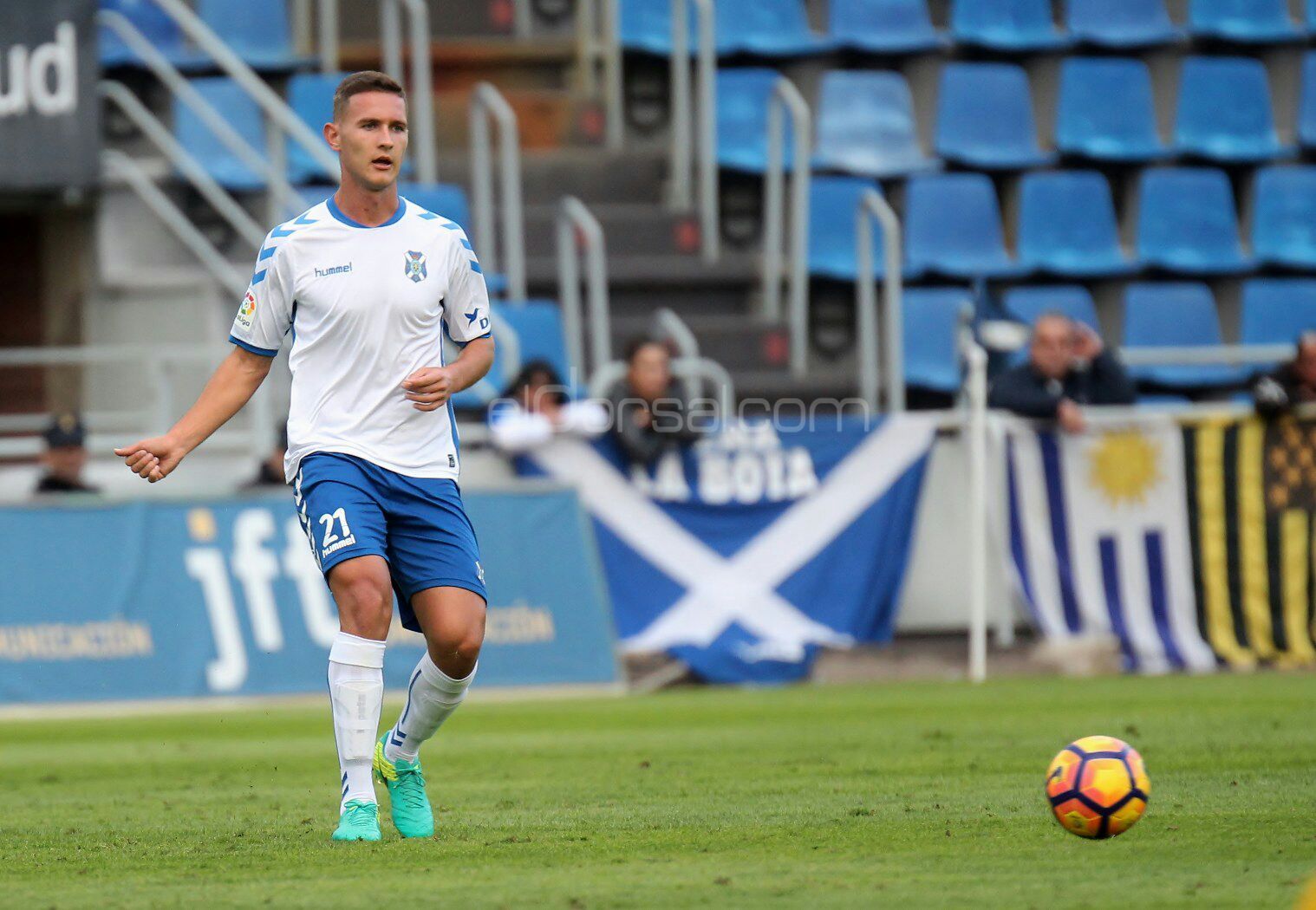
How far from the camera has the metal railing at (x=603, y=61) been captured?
59.9 ft

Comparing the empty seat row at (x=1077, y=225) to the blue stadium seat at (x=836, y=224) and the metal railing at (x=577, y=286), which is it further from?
the metal railing at (x=577, y=286)

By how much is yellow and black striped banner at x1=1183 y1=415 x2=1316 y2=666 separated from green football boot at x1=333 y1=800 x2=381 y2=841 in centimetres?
850

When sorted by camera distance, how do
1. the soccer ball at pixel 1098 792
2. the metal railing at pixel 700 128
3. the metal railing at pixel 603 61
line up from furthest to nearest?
1. the metal railing at pixel 603 61
2. the metal railing at pixel 700 128
3. the soccer ball at pixel 1098 792

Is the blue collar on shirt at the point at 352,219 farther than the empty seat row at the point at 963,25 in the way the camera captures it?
No

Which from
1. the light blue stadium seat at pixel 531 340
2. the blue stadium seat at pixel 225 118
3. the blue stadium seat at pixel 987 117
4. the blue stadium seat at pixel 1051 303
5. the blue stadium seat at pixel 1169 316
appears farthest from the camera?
the blue stadium seat at pixel 987 117

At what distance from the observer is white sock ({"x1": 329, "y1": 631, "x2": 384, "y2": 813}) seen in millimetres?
5953

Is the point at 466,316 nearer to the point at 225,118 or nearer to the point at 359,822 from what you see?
the point at 359,822

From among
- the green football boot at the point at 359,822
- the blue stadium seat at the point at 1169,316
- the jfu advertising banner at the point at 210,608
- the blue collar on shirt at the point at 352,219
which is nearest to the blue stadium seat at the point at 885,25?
the blue stadium seat at the point at 1169,316

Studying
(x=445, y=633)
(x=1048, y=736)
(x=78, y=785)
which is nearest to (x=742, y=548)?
(x=1048, y=736)

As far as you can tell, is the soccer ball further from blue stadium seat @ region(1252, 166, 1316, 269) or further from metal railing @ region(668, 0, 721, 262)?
blue stadium seat @ region(1252, 166, 1316, 269)

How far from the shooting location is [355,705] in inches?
237

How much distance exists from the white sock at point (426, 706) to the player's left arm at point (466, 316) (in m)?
0.80

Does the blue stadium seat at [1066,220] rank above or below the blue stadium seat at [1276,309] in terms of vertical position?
above

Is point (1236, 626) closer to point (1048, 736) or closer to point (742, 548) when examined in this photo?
point (742, 548)
